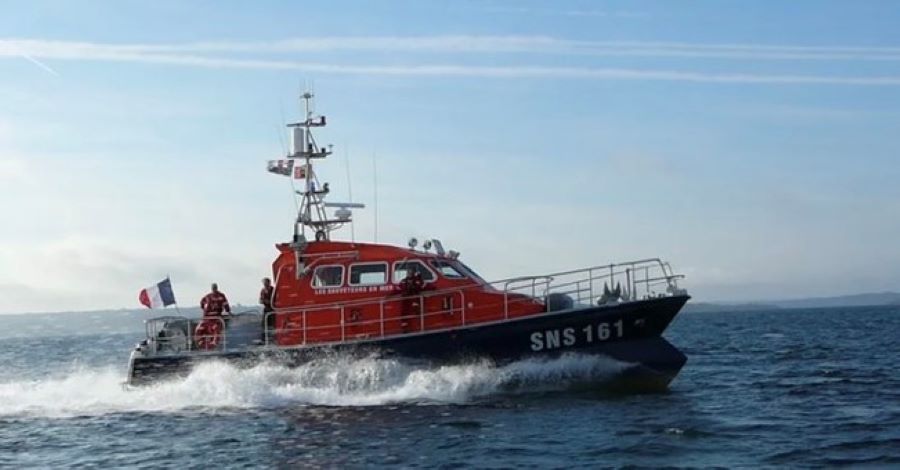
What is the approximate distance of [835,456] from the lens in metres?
13.0

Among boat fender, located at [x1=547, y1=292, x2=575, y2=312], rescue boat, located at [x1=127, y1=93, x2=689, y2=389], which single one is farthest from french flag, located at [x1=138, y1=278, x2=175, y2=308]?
boat fender, located at [x1=547, y1=292, x2=575, y2=312]

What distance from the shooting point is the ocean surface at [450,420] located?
44.0 ft

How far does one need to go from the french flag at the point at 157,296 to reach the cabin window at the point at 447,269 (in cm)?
515

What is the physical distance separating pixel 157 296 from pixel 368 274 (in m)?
4.20

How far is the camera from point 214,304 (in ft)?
65.0

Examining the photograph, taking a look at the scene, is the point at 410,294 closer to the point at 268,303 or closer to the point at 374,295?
the point at 374,295

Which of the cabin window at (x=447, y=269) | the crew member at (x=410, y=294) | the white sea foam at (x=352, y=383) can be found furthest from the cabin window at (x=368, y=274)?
the white sea foam at (x=352, y=383)

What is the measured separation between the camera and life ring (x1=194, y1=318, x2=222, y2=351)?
64.0 ft

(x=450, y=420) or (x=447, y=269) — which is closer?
(x=450, y=420)

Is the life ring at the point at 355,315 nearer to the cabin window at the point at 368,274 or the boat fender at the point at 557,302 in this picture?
the cabin window at the point at 368,274

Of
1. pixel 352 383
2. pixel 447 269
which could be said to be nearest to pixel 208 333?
pixel 352 383

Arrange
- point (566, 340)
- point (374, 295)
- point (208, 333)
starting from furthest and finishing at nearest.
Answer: point (208, 333) → point (374, 295) → point (566, 340)

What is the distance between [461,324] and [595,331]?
7.60 feet

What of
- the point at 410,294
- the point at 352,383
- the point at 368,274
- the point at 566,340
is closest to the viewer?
the point at 566,340
